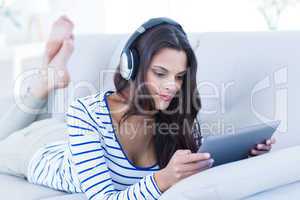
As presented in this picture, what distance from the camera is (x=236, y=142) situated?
37.7 inches

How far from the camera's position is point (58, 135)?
159 centimetres

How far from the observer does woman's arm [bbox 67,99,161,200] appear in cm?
103

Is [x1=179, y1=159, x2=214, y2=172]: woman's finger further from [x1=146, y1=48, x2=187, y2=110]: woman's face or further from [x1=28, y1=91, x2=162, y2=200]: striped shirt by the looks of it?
[x1=146, y1=48, x2=187, y2=110]: woman's face

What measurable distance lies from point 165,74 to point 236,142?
23 cm

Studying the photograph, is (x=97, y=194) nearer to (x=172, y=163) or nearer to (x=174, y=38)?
(x=172, y=163)

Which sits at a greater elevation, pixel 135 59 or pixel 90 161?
pixel 135 59

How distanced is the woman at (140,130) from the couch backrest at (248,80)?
12 centimetres

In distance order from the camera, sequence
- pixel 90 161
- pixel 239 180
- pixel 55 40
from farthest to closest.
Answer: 1. pixel 55 40
2. pixel 90 161
3. pixel 239 180

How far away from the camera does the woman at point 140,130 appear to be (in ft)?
3.30

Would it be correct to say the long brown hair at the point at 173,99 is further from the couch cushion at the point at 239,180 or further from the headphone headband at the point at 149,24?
the couch cushion at the point at 239,180

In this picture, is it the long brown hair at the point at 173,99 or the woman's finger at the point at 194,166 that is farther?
the long brown hair at the point at 173,99

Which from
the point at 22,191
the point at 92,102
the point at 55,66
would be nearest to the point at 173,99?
the point at 92,102

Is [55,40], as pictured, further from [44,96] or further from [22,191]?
[22,191]

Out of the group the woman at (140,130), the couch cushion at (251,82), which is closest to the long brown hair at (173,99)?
the woman at (140,130)
